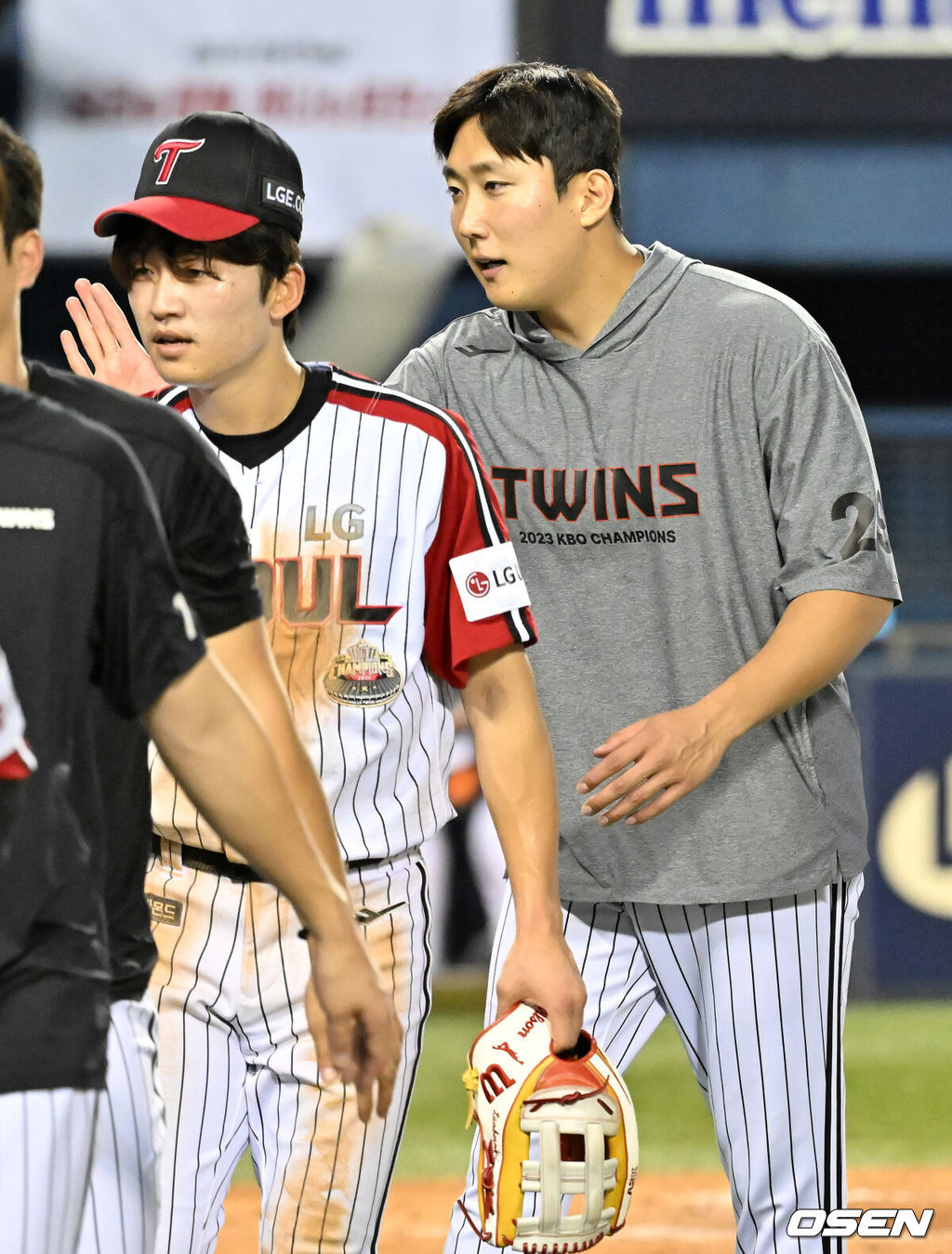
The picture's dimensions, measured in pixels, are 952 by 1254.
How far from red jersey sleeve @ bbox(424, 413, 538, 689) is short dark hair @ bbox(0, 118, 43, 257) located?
96 cm

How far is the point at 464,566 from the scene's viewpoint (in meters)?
2.63

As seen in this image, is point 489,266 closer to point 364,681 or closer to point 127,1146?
point 364,681

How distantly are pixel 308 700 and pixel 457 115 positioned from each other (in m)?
0.97

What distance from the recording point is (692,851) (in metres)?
2.90

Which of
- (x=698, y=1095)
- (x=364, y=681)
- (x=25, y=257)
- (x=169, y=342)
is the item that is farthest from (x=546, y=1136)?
(x=698, y=1095)

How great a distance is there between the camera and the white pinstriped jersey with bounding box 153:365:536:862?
2588 mm

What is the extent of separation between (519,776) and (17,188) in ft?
3.65

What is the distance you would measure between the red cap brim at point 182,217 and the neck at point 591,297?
596 mm

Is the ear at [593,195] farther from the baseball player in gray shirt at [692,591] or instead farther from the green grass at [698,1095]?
the green grass at [698,1095]

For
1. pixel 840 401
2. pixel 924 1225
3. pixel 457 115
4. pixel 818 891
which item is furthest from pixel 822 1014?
pixel 924 1225

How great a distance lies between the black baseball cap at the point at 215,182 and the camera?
2.55 metres

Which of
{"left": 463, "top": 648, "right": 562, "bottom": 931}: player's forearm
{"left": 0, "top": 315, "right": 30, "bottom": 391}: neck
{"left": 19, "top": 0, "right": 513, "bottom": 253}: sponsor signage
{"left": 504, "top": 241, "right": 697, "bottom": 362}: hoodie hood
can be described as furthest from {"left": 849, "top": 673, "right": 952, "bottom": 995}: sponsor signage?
{"left": 0, "top": 315, "right": 30, "bottom": 391}: neck

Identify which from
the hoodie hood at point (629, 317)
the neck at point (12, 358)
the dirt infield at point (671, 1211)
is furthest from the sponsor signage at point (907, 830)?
the neck at point (12, 358)

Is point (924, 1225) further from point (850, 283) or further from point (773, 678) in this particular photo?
point (850, 283)
